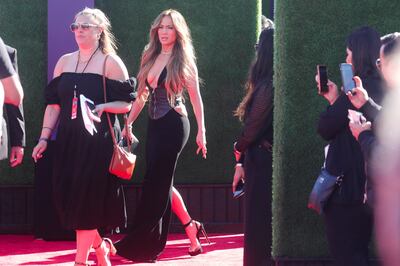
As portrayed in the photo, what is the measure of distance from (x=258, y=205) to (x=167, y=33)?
2.02 metres

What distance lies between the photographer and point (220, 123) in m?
9.54

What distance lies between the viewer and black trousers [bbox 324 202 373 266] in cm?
434

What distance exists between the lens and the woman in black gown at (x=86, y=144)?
6.08 m

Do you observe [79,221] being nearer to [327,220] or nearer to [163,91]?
[163,91]

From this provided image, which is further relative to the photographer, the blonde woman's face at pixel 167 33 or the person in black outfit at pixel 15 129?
the blonde woman's face at pixel 167 33

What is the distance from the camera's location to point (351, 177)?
14.4 ft

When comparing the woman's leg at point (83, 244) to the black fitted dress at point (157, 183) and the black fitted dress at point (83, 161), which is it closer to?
the black fitted dress at point (83, 161)

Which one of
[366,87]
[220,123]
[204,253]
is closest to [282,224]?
[366,87]

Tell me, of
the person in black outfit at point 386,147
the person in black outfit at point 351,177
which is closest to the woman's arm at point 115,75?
the person in black outfit at point 351,177

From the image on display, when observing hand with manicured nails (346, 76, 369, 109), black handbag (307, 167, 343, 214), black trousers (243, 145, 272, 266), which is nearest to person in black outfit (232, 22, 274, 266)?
black trousers (243, 145, 272, 266)

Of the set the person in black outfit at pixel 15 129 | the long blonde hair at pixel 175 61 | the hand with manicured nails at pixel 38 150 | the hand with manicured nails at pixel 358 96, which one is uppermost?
the long blonde hair at pixel 175 61

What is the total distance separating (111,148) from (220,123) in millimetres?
3497

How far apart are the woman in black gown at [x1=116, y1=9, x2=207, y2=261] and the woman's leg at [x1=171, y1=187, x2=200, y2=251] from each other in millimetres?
413

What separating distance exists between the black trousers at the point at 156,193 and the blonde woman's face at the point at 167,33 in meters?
0.56
